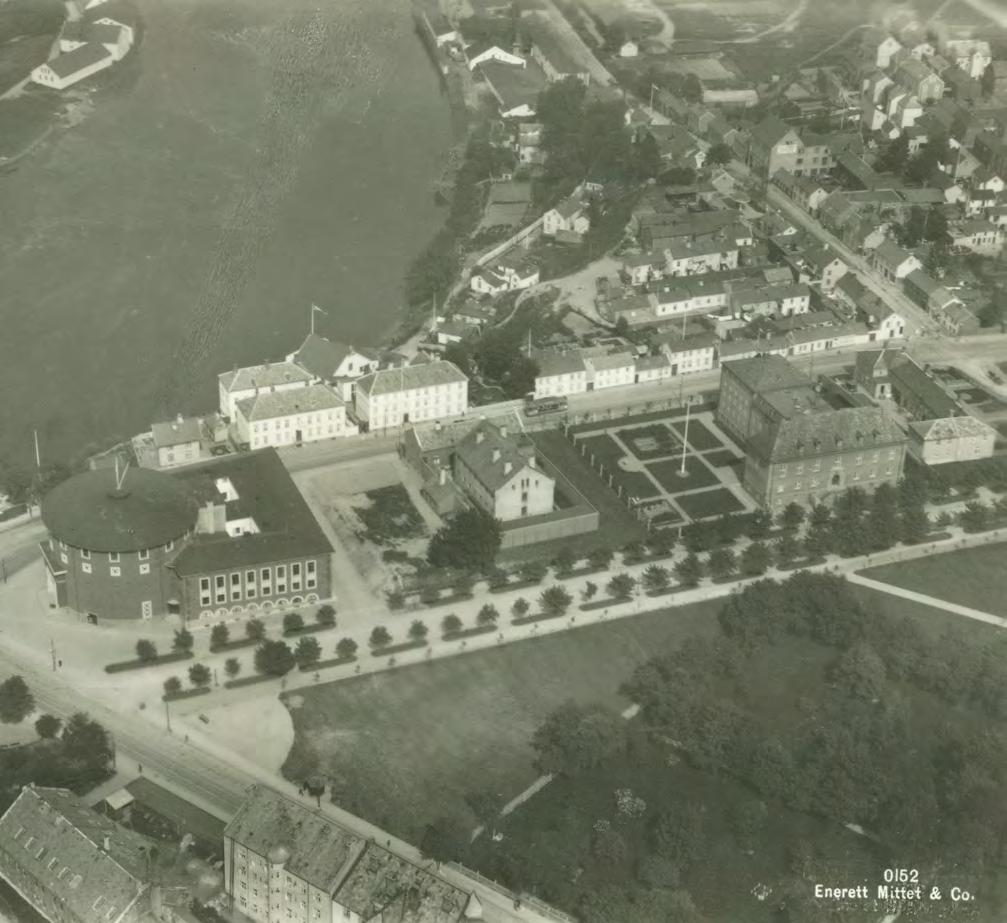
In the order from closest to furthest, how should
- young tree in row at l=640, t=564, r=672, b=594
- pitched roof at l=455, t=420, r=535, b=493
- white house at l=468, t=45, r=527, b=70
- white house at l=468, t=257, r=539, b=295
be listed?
young tree in row at l=640, t=564, r=672, b=594 → pitched roof at l=455, t=420, r=535, b=493 → white house at l=468, t=257, r=539, b=295 → white house at l=468, t=45, r=527, b=70

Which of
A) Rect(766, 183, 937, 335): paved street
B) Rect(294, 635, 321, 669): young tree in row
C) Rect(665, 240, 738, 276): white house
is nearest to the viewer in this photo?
Rect(294, 635, 321, 669): young tree in row

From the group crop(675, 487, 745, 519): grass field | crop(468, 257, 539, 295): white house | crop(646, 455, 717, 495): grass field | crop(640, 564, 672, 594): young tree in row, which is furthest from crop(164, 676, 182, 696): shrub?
crop(468, 257, 539, 295): white house

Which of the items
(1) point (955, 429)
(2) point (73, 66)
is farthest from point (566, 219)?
(2) point (73, 66)

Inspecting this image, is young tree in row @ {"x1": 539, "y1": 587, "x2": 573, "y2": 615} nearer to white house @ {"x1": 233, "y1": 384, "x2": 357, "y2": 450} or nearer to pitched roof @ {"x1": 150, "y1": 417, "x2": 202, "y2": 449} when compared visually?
white house @ {"x1": 233, "y1": 384, "x2": 357, "y2": 450}

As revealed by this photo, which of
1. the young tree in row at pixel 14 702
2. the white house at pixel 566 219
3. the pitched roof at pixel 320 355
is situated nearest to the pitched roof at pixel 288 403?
the pitched roof at pixel 320 355

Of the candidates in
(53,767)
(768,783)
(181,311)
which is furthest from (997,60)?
(53,767)

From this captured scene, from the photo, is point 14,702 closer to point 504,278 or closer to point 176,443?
point 176,443

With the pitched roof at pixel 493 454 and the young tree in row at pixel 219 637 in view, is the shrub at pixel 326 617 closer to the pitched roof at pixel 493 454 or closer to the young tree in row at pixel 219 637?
the young tree in row at pixel 219 637
